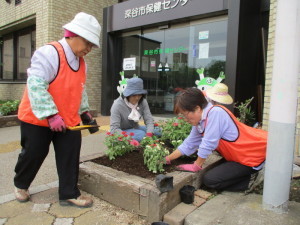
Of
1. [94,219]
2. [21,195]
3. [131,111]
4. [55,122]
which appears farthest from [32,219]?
[131,111]

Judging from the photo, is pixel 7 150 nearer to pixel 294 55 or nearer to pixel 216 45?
pixel 294 55

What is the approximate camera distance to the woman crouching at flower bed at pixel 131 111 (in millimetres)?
3574

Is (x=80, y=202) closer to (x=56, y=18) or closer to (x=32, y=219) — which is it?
(x=32, y=219)

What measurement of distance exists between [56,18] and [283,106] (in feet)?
25.8

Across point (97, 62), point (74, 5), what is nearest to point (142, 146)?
point (97, 62)

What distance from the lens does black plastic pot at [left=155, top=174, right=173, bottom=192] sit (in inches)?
84.4

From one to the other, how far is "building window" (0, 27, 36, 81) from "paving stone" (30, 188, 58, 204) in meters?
8.94

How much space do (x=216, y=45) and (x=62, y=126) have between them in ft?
17.0

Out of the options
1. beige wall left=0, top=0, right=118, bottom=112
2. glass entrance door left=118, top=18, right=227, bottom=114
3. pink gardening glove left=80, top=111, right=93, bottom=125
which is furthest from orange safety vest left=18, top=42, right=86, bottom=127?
beige wall left=0, top=0, right=118, bottom=112

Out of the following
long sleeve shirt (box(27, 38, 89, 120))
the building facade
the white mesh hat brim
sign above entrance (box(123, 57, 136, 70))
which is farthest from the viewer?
sign above entrance (box(123, 57, 136, 70))

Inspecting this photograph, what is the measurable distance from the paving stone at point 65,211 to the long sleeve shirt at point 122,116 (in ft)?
3.98

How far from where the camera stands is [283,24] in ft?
6.45

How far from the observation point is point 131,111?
3.80m

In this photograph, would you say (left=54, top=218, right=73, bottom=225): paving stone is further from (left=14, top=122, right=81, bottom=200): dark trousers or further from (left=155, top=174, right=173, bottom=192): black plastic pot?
(left=155, top=174, right=173, bottom=192): black plastic pot
